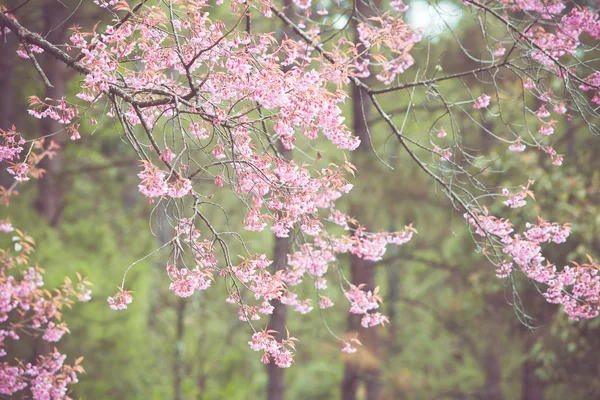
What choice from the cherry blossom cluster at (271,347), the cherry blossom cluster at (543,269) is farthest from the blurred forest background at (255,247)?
the cherry blossom cluster at (271,347)

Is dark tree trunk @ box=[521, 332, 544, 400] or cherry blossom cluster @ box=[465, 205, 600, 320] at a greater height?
dark tree trunk @ box=[521, 332, 544, 400]

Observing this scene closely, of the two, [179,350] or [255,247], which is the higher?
[255,247]

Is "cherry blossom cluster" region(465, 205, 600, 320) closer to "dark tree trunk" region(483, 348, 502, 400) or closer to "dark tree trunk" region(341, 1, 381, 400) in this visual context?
"dark tree trunk" region(341, 1, 381, 400)

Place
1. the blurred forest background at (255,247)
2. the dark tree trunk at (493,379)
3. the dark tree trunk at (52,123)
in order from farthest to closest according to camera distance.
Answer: the dark tree trunk at (493,379), the dark tree trunk at (52,123), the blurred forest background at (255,247)

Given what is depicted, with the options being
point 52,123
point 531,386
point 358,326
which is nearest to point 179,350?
point 358,326

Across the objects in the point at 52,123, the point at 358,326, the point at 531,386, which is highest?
the point at 52,123

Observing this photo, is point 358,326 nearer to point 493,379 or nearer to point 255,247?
point 493,379

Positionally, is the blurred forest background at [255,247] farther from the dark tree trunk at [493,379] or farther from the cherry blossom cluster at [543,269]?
the cherry blossom cluster at [543,269]

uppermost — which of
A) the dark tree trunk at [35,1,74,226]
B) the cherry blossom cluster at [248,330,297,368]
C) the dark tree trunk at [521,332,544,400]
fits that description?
the dark tree trunk at [35,1,74,226]

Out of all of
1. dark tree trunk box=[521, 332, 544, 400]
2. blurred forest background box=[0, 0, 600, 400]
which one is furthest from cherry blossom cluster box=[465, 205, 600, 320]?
dark tree trunk box=[521, 332, 544, 400]

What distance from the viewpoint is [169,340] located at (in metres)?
9.30

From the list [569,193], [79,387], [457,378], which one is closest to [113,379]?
[79,387]

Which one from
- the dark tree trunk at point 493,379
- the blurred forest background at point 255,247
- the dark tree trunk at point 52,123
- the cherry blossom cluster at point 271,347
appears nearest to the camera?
the cherry blossom cluster at point 271,347

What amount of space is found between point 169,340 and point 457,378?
6576 millimetres
